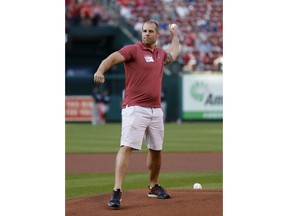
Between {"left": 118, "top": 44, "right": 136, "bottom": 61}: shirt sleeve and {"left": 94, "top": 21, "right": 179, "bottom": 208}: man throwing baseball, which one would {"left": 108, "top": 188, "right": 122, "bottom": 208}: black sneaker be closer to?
{"left": 94, "top": 21, "right": 179, "bottom": 208}: man throwing baseball

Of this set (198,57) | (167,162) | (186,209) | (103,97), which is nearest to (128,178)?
(167,162)

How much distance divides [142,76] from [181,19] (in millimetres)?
28532

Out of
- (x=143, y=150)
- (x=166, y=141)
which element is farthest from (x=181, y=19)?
(x=143, y=150)

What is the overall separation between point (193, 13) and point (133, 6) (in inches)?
123

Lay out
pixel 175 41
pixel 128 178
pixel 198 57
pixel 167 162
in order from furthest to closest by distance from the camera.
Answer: pixel 198 57 → pixel 167 162 → pixel 128 178 → pixel 175 41

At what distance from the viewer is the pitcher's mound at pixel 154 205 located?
6463 mm

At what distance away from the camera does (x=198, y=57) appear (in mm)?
34219

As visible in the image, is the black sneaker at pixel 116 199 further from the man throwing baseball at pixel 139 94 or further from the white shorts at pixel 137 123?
the white shorts at pixel 137 123

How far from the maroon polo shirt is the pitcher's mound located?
1008mm

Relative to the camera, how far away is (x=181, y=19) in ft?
116
